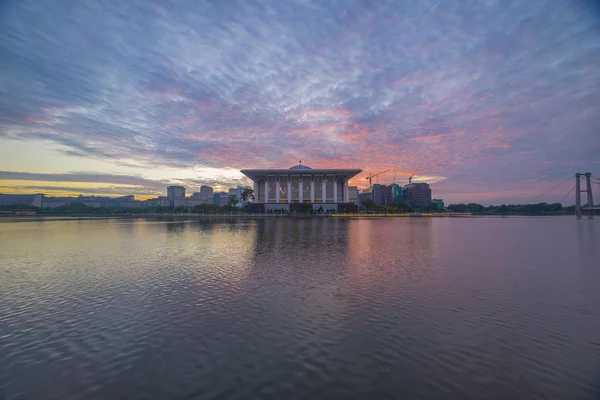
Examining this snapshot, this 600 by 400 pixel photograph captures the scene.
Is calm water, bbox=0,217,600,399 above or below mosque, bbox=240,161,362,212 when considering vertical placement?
below

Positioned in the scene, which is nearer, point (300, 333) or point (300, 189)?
point (300, 333)

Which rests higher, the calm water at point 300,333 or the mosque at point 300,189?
the mosque at point 300,189

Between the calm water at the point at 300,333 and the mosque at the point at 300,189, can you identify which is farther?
A: the mosque at the point at 300,189

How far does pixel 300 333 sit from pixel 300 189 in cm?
12017

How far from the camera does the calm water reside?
575 cm

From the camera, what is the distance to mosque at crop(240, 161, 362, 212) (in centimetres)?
12644

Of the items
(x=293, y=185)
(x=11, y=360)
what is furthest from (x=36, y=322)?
(x=293, y=185)

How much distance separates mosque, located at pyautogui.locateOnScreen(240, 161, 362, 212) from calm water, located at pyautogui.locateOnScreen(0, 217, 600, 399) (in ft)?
363

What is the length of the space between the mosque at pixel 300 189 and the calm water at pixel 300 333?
363ft

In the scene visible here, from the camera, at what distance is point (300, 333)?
809 cm

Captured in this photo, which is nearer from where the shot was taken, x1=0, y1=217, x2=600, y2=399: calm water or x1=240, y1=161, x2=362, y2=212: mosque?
x1=0, y1=217, x2=600, y2=399: calm water

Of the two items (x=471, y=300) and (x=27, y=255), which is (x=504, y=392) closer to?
(x=471, y=300)

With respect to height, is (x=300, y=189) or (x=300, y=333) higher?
(x=300, y=189)

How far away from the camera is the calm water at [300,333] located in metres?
5.75
